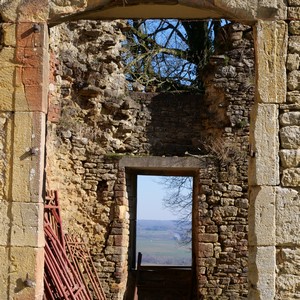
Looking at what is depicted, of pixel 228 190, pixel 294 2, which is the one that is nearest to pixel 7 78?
pixel 294 2

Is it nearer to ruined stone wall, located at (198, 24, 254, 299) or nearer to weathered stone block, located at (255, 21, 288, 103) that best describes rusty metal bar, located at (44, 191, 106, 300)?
ruined stone wall, located at (198, 24, 254, 299)

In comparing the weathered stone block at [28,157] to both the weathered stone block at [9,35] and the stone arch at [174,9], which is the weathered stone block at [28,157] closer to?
the weathered stone block at [9,35]

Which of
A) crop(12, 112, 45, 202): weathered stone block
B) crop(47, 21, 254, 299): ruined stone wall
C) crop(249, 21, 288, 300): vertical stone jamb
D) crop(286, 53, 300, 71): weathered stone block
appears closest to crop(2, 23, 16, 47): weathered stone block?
crop(12, 112, 45, 202): weathered stone block

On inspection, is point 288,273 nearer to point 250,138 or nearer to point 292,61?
point 250,138

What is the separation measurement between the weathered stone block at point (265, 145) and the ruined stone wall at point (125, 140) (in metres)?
5.41

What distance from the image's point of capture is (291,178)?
5586 millimetres

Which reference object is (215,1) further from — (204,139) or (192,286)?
(192,286)

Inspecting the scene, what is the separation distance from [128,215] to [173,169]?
120 cm

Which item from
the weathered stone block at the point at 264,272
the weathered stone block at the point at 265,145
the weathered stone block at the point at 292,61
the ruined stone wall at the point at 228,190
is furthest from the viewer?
the ruined stone wall at the point at 228,190

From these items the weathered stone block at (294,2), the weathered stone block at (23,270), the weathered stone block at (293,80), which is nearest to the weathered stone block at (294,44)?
the weathered stone block at (293,80)

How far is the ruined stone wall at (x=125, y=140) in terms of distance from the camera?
1091 cm

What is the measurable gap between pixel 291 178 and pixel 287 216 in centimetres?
34

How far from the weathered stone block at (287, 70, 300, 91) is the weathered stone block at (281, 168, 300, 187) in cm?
74

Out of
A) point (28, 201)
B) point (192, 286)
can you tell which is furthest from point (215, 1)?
point (192, 286)
